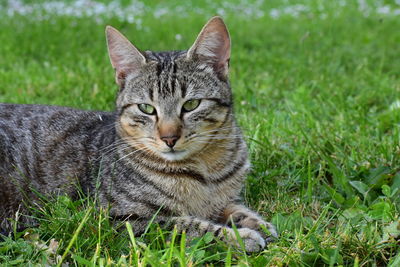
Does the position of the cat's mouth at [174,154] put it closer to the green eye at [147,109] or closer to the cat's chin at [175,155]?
the cat's chin at [175,155]

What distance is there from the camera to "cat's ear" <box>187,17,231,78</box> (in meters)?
3.29

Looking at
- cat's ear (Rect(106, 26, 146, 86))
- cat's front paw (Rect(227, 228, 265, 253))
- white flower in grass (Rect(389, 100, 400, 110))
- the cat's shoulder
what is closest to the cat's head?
cat's ear (Rect(106, 26, 146, 86))

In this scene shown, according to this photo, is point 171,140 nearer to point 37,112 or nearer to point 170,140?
point 170,140

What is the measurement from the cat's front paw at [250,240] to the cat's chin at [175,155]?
51 cm

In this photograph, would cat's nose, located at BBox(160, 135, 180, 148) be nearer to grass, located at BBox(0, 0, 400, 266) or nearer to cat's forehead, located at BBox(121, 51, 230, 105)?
cat's forehead, located at BBox(121, 51, 230, 105)

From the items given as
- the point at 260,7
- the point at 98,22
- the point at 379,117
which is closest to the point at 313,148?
the point at 379,117

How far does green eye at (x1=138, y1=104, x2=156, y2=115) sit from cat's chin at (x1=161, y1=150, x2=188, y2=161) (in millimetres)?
260

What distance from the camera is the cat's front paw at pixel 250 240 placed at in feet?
9.35

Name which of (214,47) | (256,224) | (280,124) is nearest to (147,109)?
(214,47)

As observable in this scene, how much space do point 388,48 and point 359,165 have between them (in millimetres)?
3946

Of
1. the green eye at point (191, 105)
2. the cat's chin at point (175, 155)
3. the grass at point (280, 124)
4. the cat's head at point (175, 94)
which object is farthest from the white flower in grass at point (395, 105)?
the cat's chin at point (175, 155)

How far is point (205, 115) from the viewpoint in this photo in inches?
127

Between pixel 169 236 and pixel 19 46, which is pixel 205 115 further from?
pixel 19 46

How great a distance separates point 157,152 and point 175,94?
0.34m
